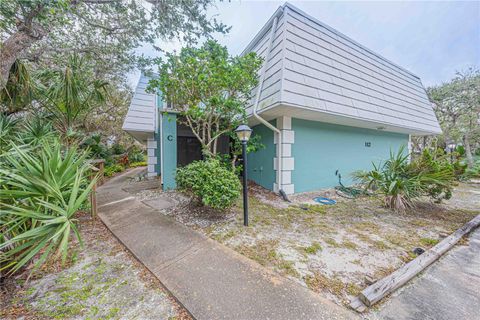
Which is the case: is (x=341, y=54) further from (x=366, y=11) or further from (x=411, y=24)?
(x=411, y=24)

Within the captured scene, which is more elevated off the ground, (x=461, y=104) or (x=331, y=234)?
(x=461, y=104)

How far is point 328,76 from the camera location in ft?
16.1

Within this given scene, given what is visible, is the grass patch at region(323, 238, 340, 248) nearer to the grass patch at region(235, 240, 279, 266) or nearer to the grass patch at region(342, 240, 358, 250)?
the grass patch at region(342, 240, 358, 250)

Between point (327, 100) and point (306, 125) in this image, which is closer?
point (327, 100)

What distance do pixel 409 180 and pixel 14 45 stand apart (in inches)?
303

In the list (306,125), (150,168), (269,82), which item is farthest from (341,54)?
(150,168)

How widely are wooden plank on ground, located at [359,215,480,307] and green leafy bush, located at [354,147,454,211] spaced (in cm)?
112

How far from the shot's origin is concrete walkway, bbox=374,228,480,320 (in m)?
1.46

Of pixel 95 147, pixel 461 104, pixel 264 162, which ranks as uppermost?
pixel 461 104

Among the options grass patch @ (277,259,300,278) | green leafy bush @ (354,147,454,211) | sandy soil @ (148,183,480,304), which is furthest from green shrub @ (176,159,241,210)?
green leafy bush @ (354,147,454,211)

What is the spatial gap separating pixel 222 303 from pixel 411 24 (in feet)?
34.2

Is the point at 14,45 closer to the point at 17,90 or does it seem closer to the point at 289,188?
the point at 17,90

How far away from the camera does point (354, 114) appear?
4902mm

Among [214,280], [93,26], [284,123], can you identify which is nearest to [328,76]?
[284,123]
